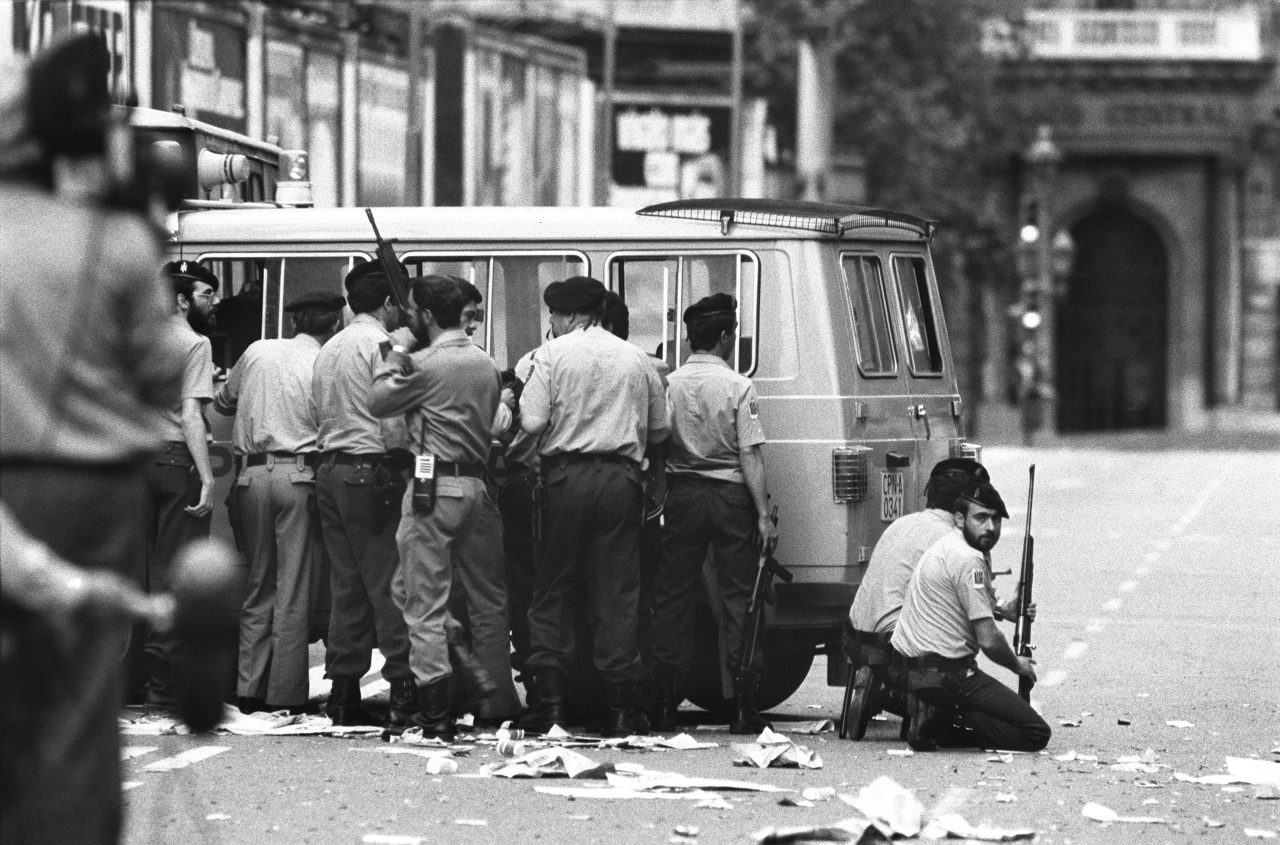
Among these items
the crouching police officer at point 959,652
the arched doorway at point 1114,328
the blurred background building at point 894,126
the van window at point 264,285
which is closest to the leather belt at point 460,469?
the van window at point 264,285

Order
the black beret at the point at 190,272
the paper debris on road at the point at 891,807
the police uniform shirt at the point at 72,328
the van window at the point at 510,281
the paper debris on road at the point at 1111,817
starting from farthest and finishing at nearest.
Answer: the van window at the point at 510,281
the black beret at the point at 190,272
the paper debris on road at the point at 1111,817
the paper debris on road at the point at 891,807
the police uniform shirt at the point at 72,328

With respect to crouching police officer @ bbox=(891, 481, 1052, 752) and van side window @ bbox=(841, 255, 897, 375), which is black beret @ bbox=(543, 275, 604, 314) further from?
crouching police officer @ bbox=(891, 481, 1052, 752)

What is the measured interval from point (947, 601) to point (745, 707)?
1.10m

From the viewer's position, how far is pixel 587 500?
1108cm

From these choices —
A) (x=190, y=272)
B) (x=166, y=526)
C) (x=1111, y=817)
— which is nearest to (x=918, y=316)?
(x=190, y=272)

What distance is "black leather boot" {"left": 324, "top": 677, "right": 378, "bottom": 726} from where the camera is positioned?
11336 millimetres

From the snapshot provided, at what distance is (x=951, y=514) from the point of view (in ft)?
36.6

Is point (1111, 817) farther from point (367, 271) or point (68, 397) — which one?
point (68, 397)

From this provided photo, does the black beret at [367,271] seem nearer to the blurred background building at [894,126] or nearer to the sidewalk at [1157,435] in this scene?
the blurred background building at [894,126]

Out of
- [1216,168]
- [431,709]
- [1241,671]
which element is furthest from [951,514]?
[1216,168]

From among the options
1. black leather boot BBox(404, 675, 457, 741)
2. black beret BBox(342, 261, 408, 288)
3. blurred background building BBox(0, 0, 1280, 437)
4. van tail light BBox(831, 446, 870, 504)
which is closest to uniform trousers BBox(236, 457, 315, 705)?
black beret BBox(342, 261, 408, 288)

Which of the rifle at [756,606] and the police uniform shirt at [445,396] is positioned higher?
the police uniform shirt at [445,396]

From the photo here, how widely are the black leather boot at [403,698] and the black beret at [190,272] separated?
6.71ft

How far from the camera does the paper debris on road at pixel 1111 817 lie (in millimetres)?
8969
